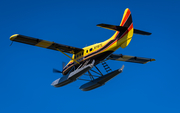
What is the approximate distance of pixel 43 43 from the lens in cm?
2222

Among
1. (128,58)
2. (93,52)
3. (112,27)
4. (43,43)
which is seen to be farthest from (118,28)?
(128,58)

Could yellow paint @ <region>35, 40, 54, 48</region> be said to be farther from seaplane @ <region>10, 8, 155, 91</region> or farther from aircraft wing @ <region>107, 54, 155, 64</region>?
aircraft wing @ <region>107, 54, 155, 64</region>

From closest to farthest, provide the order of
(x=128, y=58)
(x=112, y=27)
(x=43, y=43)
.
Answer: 1. (x=112, y=27)
2. (x=43, y=43)
3. (x=128, y=58)

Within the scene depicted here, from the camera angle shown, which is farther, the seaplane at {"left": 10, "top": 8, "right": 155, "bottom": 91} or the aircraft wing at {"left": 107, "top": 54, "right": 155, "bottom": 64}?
the aircraft wing at {"left": 107, "top": 54, "right": 155, "bottom": 64}

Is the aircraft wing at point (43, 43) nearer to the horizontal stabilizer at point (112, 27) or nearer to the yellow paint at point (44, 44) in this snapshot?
the yellow paint at point (44, 44)

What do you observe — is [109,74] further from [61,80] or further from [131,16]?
[131,16]

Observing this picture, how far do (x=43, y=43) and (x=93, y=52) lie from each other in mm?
4411

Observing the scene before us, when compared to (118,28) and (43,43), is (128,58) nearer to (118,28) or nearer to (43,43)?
(118,28)

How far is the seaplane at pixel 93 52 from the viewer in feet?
64.6

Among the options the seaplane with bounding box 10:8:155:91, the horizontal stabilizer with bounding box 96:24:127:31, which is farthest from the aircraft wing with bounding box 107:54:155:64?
the horizontal stabilizer with bounding box 96:24:127:31

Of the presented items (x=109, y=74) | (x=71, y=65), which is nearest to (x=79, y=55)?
(x=71, y=65)

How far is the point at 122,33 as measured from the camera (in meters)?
19.9

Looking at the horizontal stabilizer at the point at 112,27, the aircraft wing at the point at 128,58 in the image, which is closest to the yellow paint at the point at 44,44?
the horizontal stabilizer at the point at 112,27

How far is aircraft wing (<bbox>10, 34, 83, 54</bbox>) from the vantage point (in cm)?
2089
